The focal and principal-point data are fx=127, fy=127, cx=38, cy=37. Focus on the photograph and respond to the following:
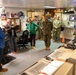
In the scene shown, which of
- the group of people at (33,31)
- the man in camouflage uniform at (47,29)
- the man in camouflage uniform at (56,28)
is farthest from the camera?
the man in camouflage uniform at (56,28)

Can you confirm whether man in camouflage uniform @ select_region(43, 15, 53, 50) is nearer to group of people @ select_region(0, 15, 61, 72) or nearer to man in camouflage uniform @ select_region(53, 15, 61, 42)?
group of people @ select_region(0, 15, 61, 72)

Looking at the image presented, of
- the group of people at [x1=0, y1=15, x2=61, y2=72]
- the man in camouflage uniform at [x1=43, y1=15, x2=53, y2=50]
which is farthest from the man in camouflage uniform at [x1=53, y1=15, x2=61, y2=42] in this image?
the man in camouflage uniform at [x1=43, y1=15, x2=53, y2=50]

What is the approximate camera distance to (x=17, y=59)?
478 cm

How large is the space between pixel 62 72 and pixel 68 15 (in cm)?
702

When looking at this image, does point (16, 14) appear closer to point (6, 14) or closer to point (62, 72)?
point (6, 14)

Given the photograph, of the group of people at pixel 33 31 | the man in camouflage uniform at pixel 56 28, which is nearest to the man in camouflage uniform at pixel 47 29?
the group of people at pixel 33 31

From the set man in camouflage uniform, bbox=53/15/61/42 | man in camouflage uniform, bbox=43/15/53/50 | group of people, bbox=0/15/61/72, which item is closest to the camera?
group of people, bbox=0/15/61/72

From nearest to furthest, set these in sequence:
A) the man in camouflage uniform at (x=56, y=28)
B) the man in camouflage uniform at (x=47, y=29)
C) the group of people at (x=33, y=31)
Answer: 1. the group of people at (x=33, y=31)
2. the man in camouflage uniform at (x=47, y=29)
3. the man in camouflage uniform at (x=56, y=28)

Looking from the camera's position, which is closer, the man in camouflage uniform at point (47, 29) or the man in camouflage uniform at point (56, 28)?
the man in camouflage uniform at point (47, 29)

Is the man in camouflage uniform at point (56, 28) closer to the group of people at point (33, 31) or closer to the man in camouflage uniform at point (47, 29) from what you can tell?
the group of people at point (33, 31)

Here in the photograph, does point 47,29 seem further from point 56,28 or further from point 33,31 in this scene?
point 56,28

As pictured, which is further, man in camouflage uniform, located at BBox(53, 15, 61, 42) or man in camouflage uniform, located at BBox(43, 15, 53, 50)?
man in camouflage uniform, located at BBox(53, 15, 61, 42)

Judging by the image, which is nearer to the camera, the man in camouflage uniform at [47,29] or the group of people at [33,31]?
the group of people at [33,31]

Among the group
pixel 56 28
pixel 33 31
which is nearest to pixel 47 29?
pixel 33 31
